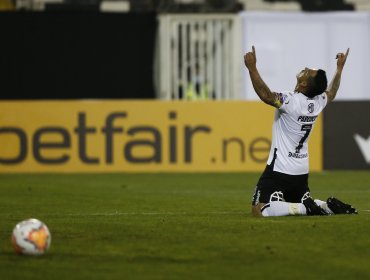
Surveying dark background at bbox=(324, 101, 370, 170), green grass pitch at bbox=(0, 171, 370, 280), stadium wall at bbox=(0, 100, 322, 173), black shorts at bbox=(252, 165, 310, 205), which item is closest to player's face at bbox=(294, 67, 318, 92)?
black shorts at bbox=(252, 165, 310, 205)

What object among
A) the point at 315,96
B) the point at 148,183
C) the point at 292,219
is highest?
the point at 315,96

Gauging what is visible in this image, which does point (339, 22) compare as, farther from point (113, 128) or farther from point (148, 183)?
point (148, 183)

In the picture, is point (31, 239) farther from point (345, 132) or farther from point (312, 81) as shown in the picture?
point (345, 132)

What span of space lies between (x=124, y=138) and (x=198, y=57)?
5198 mm

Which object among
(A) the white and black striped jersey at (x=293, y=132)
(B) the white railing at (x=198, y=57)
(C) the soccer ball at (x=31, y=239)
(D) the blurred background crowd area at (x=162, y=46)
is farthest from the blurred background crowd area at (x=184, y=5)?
(C) the soccer ball at (x=31, y=239)

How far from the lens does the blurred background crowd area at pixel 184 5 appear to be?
2752cm

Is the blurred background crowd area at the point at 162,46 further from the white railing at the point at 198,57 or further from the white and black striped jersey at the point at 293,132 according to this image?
the white and black striped jersey at the point at 293,132

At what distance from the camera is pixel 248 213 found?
13.5 meters

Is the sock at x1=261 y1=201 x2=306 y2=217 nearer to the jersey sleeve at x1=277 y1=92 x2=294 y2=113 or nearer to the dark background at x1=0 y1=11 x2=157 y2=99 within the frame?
the jersey sleeve at x1=277 y1=92 x2=294 y2=113

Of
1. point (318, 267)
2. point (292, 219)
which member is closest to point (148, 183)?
point (292, 219)

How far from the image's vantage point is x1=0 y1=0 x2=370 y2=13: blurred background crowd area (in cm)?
2752

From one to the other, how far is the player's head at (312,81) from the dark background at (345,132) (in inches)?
432

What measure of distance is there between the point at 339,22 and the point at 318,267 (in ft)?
65.8

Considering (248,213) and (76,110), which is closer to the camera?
(248,213)
